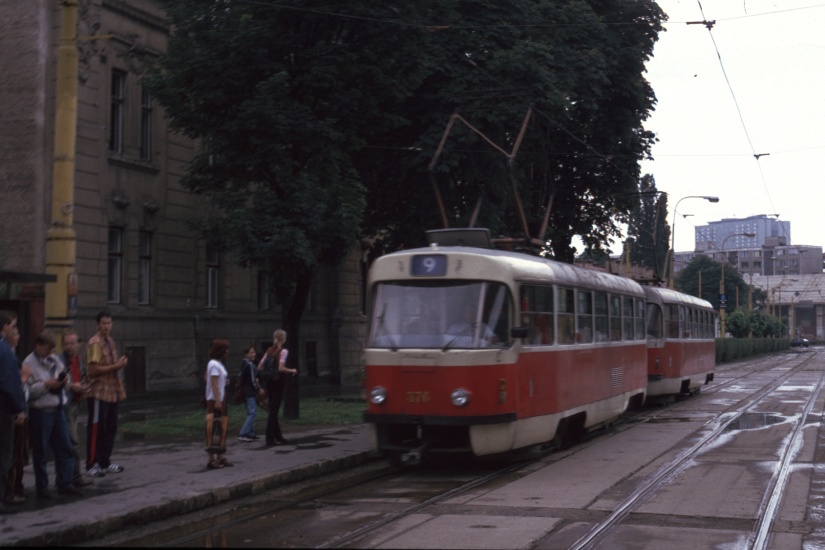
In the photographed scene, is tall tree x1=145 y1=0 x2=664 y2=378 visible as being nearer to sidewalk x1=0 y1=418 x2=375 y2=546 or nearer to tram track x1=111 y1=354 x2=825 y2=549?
sidewalk x1=0 y1=418 x2=375 y2=546

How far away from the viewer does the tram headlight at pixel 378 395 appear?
12.8m

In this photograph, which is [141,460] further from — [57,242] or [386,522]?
[386,522]

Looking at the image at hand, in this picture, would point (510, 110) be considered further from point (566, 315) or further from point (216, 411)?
point (216, 411)

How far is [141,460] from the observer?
13250 mm

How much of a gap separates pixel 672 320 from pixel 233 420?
11386 mm

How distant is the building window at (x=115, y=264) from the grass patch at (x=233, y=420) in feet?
12.8

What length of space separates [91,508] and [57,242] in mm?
2723

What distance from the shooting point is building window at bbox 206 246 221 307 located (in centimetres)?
2917

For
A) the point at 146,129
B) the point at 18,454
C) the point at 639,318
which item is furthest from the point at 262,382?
the point at 146,129

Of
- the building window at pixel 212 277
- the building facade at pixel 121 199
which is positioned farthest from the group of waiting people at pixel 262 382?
the building window at pixel 212 277

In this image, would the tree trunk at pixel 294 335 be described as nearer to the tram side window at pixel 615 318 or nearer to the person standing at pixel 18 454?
the tram side window at pixel 615 318

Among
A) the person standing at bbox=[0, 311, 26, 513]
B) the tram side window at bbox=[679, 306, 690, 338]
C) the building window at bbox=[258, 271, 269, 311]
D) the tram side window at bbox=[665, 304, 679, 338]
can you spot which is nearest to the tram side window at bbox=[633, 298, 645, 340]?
the tram side window at bbox=[665, 304, 679, 338]

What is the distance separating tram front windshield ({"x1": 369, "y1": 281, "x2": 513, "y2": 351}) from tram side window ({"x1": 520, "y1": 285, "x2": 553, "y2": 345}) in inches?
20.4

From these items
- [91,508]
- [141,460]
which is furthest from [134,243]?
[91,508]
